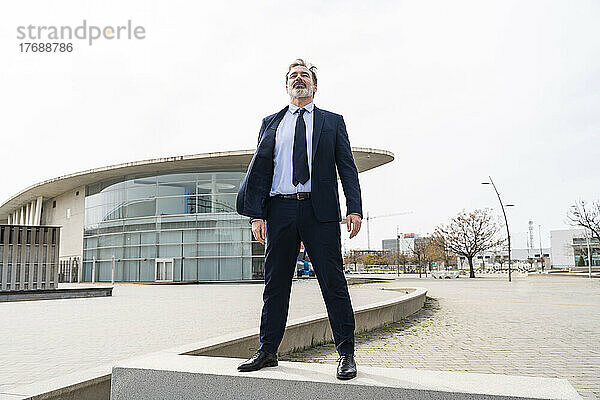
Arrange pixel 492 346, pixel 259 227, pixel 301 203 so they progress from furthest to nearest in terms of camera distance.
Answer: pixel 492 346
pixel 259 227
pixel 301 203

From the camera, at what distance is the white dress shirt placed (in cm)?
368

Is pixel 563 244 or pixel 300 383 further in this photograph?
pixel 563 244

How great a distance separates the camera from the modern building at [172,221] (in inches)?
1435

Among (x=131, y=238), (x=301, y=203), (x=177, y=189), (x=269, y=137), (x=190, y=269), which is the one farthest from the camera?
(x=131, y=238)

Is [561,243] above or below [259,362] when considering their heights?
above

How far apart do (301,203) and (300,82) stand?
37.5 inches

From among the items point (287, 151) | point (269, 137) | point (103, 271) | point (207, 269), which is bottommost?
point (103, 271)

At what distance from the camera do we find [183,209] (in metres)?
37.6

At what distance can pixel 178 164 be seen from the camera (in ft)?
123

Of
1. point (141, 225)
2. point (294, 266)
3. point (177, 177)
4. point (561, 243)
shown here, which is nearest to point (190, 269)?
point (141, 225)

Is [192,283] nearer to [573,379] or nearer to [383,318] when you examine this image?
[383,318]

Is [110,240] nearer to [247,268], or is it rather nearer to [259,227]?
[247,268]

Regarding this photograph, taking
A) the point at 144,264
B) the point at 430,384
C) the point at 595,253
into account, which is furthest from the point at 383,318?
the point at 595,253

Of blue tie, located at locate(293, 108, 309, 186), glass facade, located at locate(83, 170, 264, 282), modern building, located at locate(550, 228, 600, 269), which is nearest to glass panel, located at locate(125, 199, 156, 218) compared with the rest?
glass facade, located at locate(83, 170, 264, 282)
